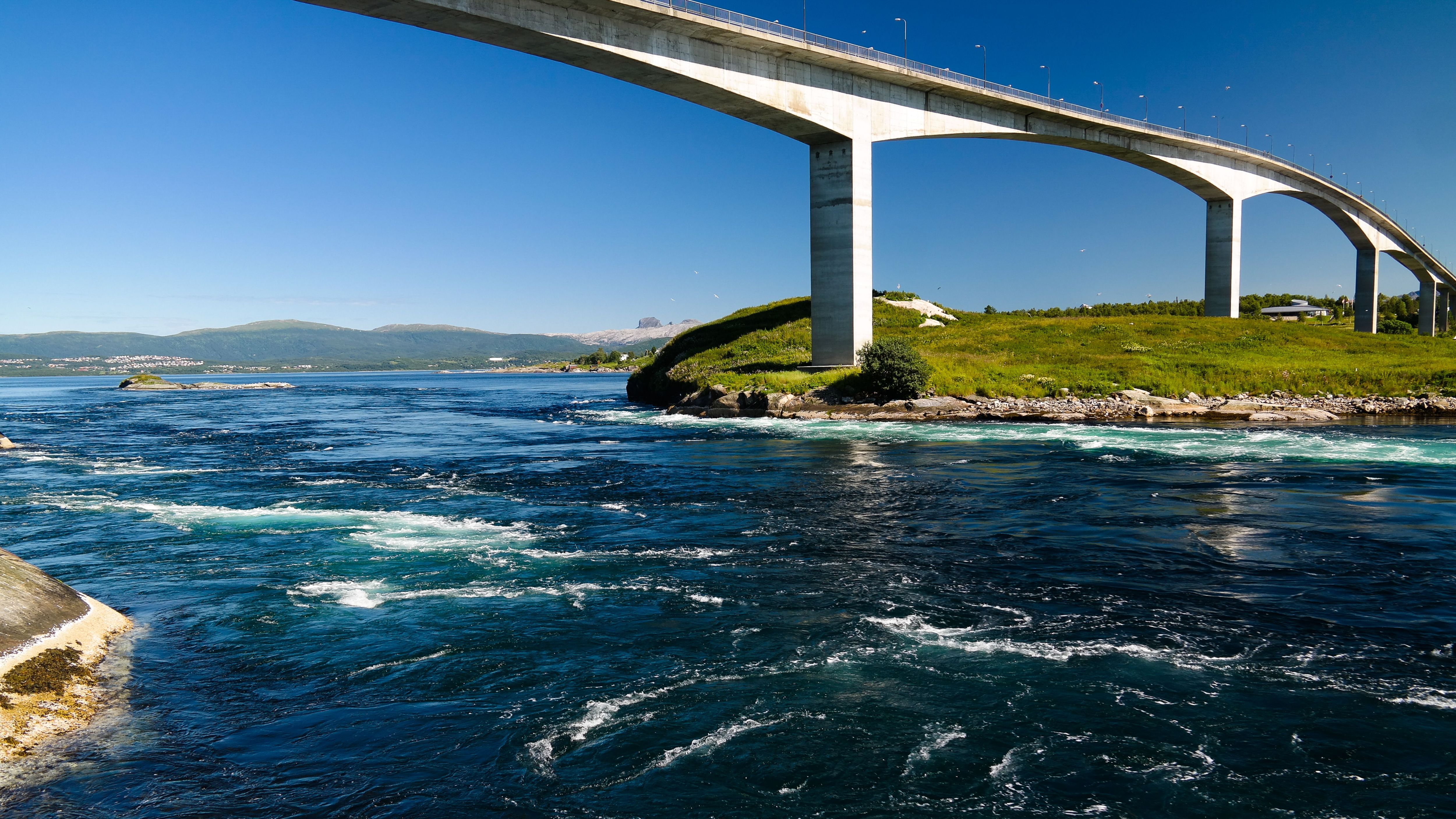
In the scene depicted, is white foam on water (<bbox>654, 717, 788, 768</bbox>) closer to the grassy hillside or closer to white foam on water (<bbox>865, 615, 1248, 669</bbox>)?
white foam on water (<bbox>865, 615, 1248, 669</bbox>)

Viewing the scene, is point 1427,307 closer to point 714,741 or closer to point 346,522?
point 346,522

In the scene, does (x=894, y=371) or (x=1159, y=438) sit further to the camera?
(x=894, y=371)

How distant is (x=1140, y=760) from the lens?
6.74 m

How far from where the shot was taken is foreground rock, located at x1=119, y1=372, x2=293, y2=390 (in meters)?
100

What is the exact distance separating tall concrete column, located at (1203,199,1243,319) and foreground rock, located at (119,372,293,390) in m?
104

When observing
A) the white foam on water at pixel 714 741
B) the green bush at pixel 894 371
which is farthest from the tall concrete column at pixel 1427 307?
the white foam on water at pixel 714 741

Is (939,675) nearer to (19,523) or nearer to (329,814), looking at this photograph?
(329,814)

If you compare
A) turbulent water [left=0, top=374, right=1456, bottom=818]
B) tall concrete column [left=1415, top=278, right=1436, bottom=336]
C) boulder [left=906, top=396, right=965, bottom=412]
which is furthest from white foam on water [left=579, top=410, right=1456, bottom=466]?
tall concrete column [left=1415, top=278, right=1436, bottom=336]

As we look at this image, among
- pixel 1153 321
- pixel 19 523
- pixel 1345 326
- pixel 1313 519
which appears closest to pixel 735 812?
pixel 1313 519

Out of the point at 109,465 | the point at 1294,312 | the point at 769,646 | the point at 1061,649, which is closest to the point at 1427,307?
the point at 1294,312

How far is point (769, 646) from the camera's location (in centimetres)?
951

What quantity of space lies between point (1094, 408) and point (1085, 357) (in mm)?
10848

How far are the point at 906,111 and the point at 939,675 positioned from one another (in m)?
46.9

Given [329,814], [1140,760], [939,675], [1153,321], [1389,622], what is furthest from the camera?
[1153,321]
